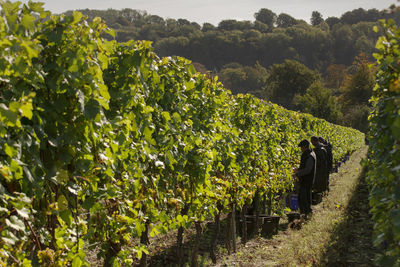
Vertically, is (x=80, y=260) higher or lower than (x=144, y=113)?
lower

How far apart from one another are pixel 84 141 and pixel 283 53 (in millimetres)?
125810

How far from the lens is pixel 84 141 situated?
2918mm

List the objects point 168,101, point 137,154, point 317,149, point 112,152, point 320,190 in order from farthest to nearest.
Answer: point 320,190
point 317,149
point 168,101
point 137,154
point 112,152

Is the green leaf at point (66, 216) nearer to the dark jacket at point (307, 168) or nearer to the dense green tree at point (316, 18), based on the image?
the dark jacket at point (307, 168)

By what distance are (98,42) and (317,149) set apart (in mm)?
8684

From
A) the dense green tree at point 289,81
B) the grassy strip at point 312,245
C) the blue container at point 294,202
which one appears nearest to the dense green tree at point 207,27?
the dense green tree at point 289,81

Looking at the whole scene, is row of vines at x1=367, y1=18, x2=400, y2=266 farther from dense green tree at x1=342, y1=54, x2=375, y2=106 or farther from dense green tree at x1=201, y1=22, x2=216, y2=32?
dense green tree at x1=201, y1=22, x2=216, y2=32

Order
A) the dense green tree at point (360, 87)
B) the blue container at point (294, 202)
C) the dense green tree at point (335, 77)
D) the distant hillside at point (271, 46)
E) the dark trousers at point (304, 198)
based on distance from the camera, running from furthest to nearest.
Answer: the distant hillside at point (271, 46), the dense green tree at point (335, 77), the dense green tree at point (360, 87), the blue container at point (294, 202), the dark trousers at point (304, 198)

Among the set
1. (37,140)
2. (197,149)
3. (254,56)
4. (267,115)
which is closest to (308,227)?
(267,115)

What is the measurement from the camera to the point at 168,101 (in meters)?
4.66

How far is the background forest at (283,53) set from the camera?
66812 mm

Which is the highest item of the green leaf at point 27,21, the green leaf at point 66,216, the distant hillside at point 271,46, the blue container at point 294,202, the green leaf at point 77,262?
the distant hillside at point 271,46

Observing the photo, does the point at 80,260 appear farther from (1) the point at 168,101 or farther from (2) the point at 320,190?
(2) the point at 320,190

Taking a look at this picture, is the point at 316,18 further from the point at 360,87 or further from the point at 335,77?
the point at 360,87
